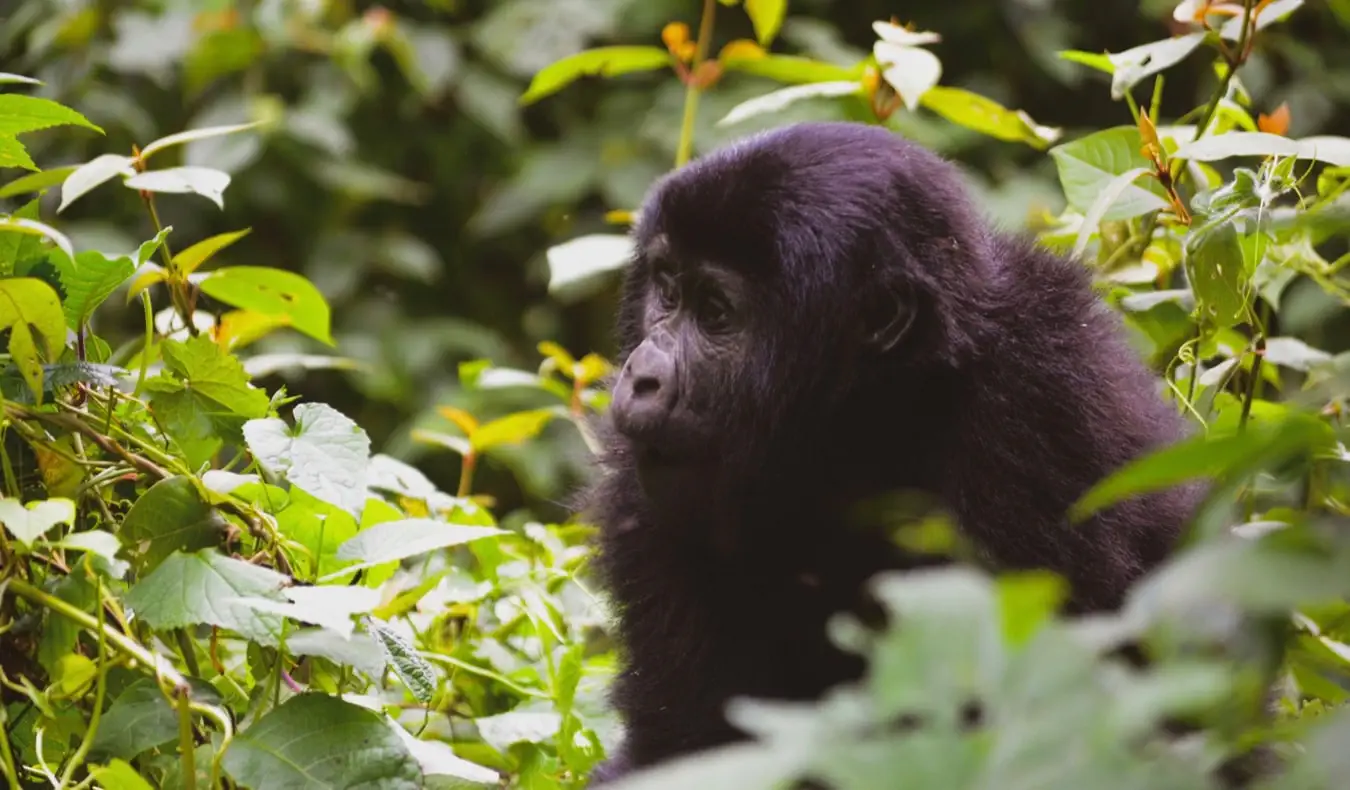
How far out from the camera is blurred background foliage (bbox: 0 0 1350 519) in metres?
4.85

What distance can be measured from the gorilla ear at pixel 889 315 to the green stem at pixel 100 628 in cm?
94

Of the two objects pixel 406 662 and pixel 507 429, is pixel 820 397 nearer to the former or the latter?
pixel 406 662

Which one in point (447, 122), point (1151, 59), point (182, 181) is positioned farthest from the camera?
point (447, 122)

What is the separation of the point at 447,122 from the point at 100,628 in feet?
14.2

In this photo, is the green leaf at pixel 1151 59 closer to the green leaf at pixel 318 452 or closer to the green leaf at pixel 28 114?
the green leaf at pixel 318 452

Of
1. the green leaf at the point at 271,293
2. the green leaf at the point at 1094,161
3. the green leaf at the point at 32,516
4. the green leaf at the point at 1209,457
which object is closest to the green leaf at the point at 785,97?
the green leaf at the point at 1094,161

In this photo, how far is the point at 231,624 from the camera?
4.28 ft

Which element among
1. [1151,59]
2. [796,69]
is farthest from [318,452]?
[796,69]

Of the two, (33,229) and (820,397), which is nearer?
(33,229)

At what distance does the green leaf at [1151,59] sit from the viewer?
2010 millimetres

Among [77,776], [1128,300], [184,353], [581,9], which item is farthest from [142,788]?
[581,9]

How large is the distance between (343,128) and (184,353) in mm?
3856

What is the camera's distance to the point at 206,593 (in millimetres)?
1322

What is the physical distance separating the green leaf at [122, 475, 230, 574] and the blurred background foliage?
3134mm
